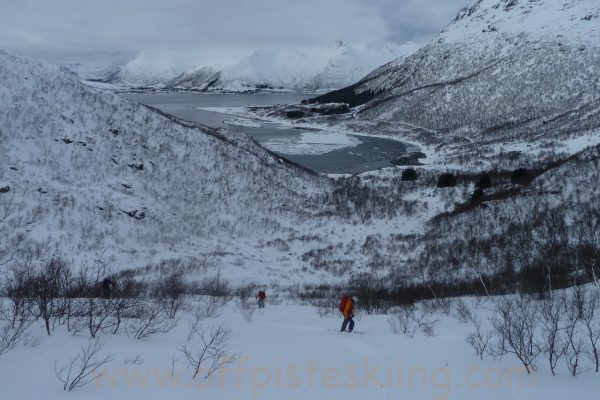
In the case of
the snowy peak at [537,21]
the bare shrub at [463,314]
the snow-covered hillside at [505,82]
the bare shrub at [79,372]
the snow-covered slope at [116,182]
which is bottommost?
the bare shrub at [79,372]

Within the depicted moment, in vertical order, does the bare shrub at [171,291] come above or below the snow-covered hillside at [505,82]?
below

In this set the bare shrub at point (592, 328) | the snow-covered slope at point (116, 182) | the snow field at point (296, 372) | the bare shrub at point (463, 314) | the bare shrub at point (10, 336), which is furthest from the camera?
the snow-covered slope at point (116, 182)

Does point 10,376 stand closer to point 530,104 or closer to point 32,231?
point 32,231

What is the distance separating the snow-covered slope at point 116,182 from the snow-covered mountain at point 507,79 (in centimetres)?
5512

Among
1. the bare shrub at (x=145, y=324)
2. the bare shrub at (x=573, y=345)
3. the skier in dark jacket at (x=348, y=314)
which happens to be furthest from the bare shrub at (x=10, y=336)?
the bare shrub at (x=573, y=345)

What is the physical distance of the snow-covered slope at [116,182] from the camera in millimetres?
22172

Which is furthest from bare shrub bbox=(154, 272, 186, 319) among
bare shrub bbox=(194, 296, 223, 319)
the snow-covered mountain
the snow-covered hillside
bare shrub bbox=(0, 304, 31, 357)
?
the snow-covered mountain

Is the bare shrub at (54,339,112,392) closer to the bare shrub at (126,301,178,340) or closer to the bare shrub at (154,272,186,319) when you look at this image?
the bare shrub at (126,301,178,340)

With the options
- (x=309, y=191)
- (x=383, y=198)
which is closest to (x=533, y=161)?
(x=383, y=198)

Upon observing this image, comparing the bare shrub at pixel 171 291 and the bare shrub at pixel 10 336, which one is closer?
the bare shrub at pixel 10 336

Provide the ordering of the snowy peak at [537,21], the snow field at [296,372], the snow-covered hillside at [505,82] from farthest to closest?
the snowy peak at [537,21]
the snow-covered hillside at [505,82]
the snow field at [296,372]

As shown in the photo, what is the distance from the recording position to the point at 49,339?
8.09 meters

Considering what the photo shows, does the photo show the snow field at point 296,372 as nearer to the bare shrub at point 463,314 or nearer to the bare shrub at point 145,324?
the bare shrub at point 145,324

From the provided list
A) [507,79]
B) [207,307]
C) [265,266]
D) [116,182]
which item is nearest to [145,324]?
[207,307]
